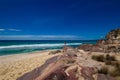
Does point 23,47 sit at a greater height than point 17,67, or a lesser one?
greater

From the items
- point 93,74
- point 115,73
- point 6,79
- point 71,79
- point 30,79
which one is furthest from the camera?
point 6,79

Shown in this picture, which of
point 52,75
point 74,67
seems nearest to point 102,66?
point 74,67

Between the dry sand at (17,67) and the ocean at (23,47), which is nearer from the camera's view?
the dry sand at (17,67)

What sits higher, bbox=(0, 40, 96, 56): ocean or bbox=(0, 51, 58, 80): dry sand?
bbox=(0, 40, 96, 56): ocean

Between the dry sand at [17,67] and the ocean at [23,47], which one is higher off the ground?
the ocean at [23,47]

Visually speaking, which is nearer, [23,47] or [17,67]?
[17,67]

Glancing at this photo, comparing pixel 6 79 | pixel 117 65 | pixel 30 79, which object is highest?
pixel 117 65

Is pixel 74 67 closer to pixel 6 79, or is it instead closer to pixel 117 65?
pixel 117 65

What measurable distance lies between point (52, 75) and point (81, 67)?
1.04m

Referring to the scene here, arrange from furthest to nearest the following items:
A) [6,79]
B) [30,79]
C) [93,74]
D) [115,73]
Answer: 1. [6,79]
2. [30,79]
3. [115,73]
4. [93,74]

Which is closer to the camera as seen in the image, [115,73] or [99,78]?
[99,78]

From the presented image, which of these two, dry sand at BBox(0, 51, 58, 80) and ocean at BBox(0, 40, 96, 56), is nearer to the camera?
dry sand at BBox(0, 51, 58, 80)

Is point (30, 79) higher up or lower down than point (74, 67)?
lower down

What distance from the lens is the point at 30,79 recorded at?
209 inches
